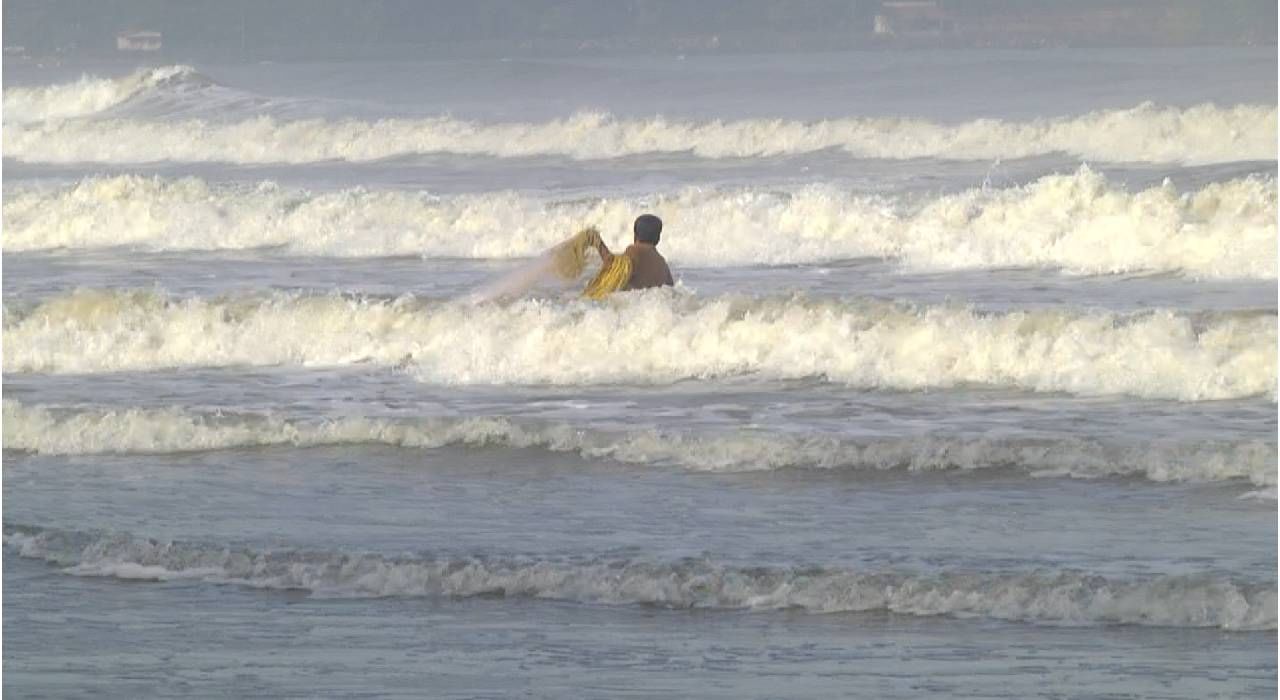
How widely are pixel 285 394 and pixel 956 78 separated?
2878 inches

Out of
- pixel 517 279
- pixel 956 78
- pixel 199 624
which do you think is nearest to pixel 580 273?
pixel 517 279

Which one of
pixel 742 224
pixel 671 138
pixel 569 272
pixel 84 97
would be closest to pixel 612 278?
pixel 569 272

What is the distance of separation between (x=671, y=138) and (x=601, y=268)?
30.2m

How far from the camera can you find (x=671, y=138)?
157 ft

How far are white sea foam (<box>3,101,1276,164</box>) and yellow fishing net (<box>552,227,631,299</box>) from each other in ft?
75.3

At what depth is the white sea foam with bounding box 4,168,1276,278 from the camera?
23703mm

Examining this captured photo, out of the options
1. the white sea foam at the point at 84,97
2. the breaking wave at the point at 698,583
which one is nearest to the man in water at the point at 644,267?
the breaking wave at the point at 698,583

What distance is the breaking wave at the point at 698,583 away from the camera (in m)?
9.02

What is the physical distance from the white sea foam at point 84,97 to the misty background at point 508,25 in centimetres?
6168

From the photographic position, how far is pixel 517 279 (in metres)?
18.2

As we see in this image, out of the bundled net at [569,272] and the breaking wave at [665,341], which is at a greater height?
the bundled net at [569,272]

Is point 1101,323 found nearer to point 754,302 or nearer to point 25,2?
point 754,302

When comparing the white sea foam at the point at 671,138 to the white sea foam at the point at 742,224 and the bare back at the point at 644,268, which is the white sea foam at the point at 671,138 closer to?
the white sea foam at the point at 742,224

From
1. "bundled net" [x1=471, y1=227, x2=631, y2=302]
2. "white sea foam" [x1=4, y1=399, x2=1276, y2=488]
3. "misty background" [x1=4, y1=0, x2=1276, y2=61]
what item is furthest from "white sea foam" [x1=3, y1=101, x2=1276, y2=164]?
"misty background" [x1=4, y1=0, x2=1276, y2=61]
